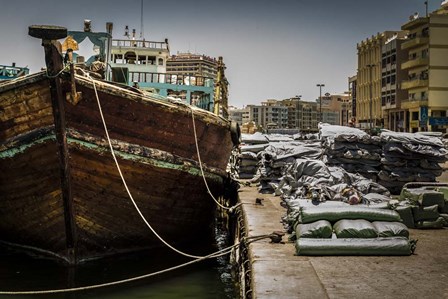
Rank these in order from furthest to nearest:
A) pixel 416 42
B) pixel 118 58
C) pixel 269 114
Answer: pixel 269 114, pixel 416 42, pixel 118 58

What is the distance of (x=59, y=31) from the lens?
6.48 metres

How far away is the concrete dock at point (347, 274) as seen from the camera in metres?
4.08

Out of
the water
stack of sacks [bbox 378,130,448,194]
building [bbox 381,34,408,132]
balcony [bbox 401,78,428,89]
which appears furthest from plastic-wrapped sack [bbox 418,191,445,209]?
building [bbox 381,34,408,132]

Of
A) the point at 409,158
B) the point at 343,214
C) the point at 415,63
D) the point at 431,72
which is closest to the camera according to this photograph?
the point at 343,214

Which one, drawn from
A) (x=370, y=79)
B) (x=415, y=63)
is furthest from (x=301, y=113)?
(x=415, y=63)

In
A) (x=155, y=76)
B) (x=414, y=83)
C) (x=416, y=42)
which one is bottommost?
(x=155, y=76)

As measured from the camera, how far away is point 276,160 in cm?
1057

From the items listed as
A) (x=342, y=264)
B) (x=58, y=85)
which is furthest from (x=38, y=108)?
(x=342, y=264)

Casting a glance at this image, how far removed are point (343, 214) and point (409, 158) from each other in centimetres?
453

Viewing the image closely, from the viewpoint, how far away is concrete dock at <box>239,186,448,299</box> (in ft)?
13.4

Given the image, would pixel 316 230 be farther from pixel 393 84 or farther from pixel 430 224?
pixel 393 84

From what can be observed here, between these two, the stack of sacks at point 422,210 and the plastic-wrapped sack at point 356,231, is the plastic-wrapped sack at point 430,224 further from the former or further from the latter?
the plastic-wrapped sack at point 356,231

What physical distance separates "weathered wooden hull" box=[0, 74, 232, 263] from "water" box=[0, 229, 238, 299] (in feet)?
0.71

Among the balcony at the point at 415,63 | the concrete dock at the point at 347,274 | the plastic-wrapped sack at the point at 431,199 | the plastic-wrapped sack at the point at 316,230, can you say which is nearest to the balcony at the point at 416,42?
the balcony at the point at 415,63
